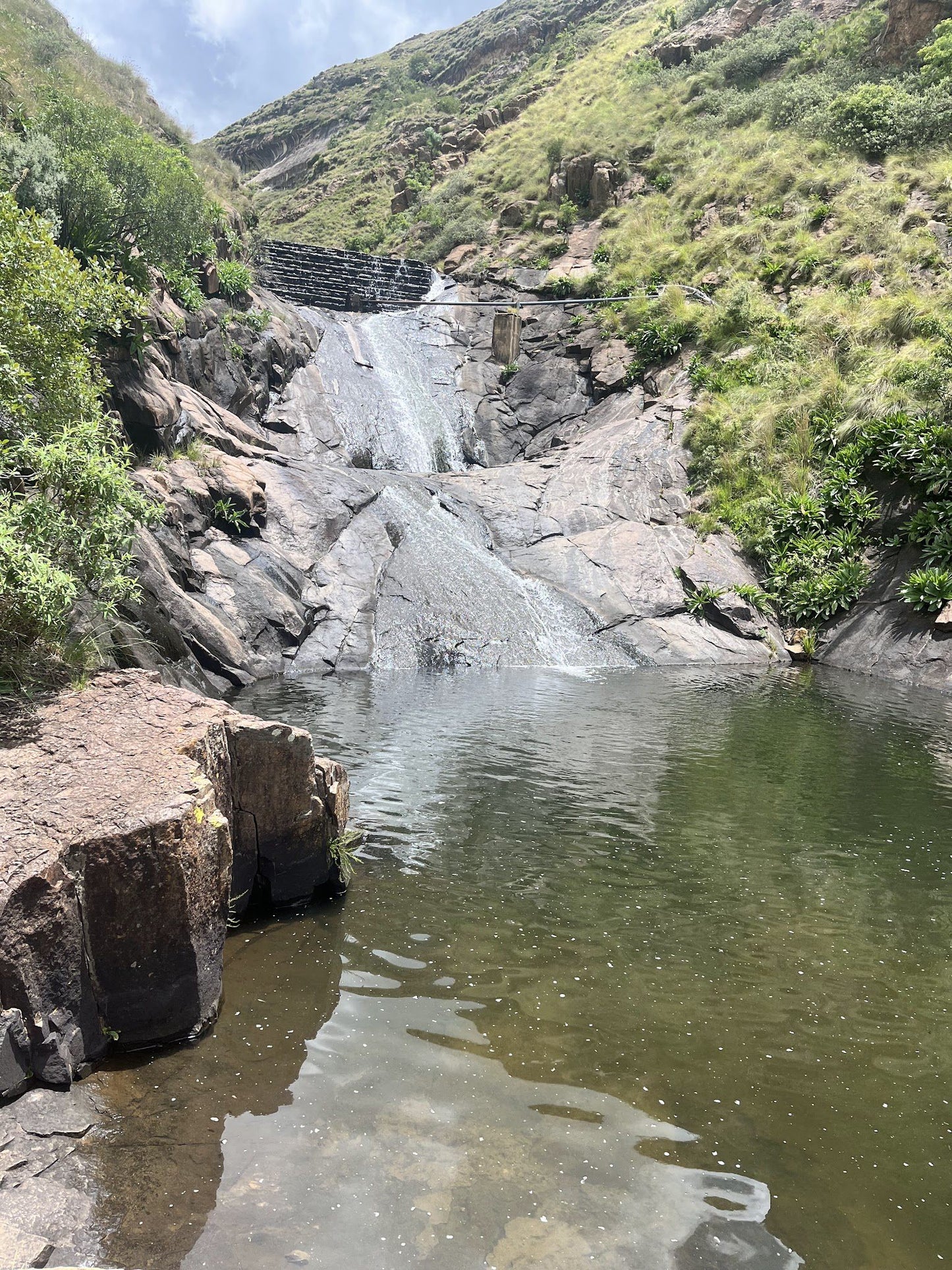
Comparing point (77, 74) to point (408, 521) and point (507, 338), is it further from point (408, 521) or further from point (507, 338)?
point (408, 521)

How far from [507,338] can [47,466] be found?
25.8 metres

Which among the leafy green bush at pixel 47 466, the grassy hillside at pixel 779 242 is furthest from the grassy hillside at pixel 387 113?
the leafy green bush at pixel 47 466

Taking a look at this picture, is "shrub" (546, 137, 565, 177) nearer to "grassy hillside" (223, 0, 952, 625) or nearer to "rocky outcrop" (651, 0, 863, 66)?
"grassy hillside" (223, 0, 952, 625)

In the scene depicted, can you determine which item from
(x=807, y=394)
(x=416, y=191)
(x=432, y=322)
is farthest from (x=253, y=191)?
(x=807, y=394)

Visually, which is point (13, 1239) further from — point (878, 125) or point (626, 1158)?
point (878, 125)

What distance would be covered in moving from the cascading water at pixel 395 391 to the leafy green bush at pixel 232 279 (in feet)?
10.7

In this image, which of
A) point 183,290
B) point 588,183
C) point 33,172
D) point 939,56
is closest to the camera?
point 33,172

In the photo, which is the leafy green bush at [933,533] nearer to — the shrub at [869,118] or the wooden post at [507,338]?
the wooden post at [507,338]

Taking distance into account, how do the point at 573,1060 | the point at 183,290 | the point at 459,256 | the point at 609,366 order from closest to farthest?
the point at 573,1060
the point at 183,290
the point at 609,366
the point at 459,256

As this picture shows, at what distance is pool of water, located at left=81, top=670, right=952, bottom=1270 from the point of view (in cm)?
305

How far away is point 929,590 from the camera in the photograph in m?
16.2

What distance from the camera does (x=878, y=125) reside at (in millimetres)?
29094

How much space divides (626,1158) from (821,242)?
2935cm

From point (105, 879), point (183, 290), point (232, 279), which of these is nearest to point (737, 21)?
point (232, 279)
